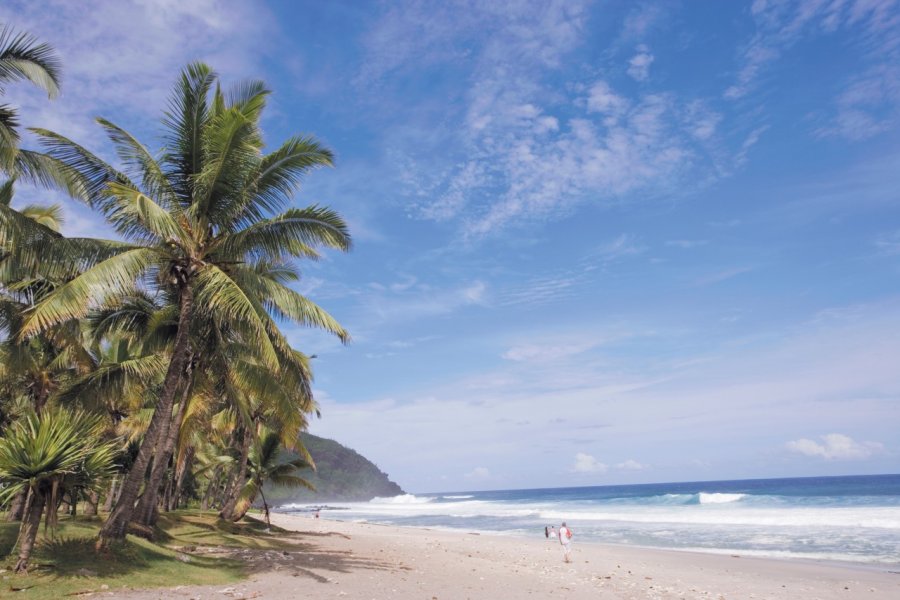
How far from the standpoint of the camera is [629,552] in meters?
22.5

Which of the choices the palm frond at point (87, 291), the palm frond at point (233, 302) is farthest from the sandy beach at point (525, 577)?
the palm frond at point (87, 291)

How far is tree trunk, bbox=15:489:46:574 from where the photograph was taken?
8736mm

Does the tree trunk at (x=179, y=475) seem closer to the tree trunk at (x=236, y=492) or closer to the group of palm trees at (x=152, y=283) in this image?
the tree trunk at (x=236, y=492)

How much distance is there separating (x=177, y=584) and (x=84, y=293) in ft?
17.7

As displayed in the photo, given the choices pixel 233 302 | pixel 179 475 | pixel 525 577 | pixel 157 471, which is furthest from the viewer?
pixel 179 475

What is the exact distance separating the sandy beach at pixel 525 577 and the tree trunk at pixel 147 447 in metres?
2.34

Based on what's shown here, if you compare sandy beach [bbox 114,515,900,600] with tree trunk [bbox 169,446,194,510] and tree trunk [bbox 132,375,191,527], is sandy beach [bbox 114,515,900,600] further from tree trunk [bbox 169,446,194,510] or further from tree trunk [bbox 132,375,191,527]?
tree trunk [bbox 169,446,194,510]

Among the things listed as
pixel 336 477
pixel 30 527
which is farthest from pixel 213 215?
pixel 336 477

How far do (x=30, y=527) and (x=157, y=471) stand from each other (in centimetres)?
626

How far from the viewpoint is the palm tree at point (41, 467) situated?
8.65m

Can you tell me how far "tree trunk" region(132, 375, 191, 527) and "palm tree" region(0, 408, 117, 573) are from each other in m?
2.52

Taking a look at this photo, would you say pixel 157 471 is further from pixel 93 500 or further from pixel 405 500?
pixel 405 500

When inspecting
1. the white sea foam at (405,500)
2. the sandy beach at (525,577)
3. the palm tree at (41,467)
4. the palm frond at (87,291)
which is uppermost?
the palm frond at (87,291)

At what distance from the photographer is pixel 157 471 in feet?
49.0
